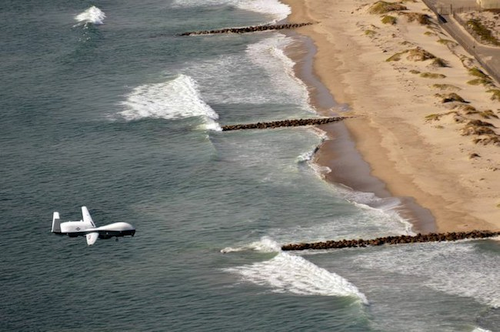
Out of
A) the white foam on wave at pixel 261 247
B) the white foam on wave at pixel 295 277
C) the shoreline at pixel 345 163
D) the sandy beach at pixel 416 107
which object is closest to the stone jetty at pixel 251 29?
the sandy beach at pixel 416 107

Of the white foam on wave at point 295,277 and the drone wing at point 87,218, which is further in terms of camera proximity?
the drone wing at point 87,218

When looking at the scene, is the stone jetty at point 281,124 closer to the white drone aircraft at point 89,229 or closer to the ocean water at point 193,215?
the ocean water at point 193,215

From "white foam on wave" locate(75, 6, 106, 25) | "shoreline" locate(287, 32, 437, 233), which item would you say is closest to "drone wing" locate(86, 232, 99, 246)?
"shoreline" locate(287, 32, 437, 233)

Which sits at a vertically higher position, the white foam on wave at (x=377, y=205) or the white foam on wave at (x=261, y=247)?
the white foam on wave at (x=377, y=205)

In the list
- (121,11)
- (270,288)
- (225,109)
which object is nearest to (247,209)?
(270,288)

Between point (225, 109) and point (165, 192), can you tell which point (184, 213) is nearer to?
point (165, 192)

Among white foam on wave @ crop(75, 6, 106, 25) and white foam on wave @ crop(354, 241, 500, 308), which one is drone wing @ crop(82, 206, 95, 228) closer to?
white foam on wave @ crop(354, 241, 500, 308)
